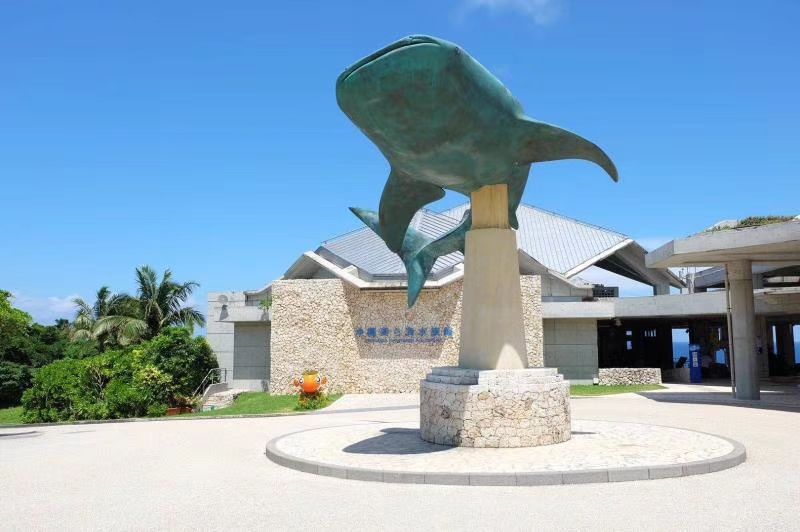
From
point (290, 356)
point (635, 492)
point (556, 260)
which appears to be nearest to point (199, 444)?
point (635, 492)

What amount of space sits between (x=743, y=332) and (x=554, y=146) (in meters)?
12.8

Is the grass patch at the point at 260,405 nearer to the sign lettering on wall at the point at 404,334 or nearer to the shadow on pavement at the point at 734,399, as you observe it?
the sign lettering on wall at the point at 404,334

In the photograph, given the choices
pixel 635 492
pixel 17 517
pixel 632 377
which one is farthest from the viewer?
pixel 632 377

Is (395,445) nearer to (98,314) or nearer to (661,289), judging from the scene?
(661,289)

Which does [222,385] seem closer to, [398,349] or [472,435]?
[398,349]

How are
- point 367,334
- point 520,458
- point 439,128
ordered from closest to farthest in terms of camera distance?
1. point 439,128
2. point 520,458
3. point 367,334

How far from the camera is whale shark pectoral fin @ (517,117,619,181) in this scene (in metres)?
10.3

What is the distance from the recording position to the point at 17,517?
6.95 metres

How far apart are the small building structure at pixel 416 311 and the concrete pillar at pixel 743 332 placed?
0.56 m

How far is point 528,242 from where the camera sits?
34219 mm

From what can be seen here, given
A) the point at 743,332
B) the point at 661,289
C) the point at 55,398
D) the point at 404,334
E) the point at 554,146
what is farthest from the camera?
the point at 661,289

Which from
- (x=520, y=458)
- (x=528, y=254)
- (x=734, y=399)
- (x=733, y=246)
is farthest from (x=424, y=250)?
(x=528, y=254)

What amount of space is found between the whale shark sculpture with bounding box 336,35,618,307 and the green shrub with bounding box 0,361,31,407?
27536 millimetres

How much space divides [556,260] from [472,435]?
75.6ft
